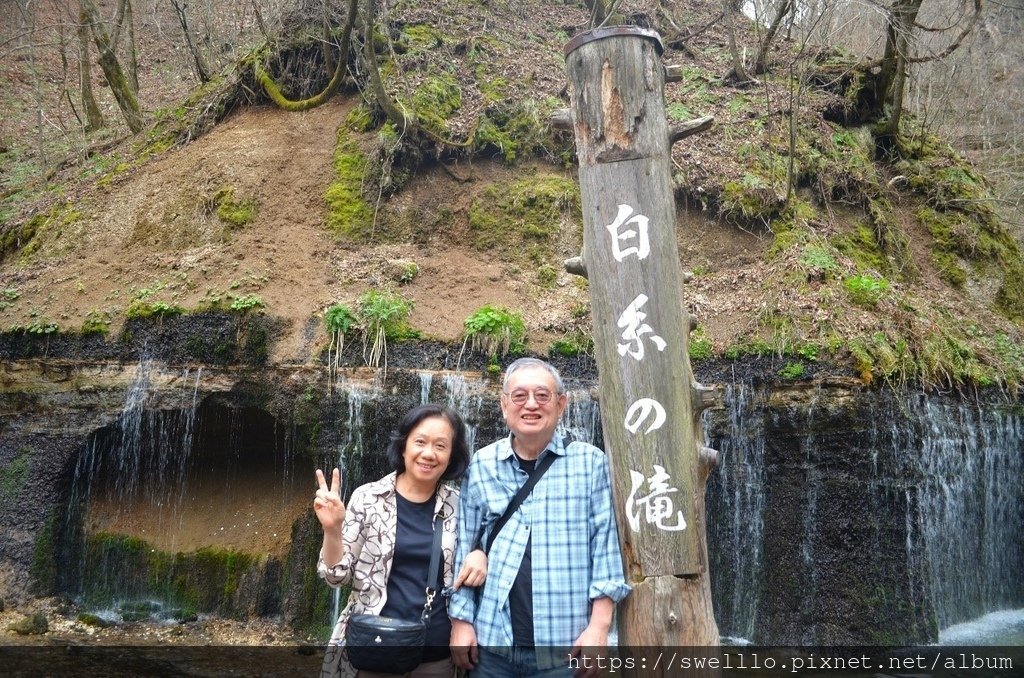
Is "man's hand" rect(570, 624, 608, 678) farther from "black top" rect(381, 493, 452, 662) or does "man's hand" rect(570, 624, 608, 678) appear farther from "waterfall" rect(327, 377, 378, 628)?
"waterfall" rect(327, 377, 378, 628)

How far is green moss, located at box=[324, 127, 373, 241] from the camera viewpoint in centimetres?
998

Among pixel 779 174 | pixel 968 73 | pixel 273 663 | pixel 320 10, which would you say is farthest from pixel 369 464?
pixel 968 73

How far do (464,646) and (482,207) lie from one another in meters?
8.06

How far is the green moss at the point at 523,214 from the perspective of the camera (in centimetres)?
990

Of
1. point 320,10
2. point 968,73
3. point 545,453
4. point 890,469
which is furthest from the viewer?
point 968,73

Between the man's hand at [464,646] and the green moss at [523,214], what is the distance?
286 inches

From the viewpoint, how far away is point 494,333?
7957 mm

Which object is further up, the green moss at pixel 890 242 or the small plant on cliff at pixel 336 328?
the green moss at pixel 890 242

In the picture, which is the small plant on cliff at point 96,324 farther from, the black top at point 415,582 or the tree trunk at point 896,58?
the tree trunk at point 896,58

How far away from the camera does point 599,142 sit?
3.62 meters

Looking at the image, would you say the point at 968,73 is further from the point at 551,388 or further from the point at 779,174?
the point at 551,388

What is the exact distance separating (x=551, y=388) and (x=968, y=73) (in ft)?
59.4

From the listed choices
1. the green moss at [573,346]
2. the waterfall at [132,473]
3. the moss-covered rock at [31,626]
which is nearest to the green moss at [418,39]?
the green moss at [573,346]

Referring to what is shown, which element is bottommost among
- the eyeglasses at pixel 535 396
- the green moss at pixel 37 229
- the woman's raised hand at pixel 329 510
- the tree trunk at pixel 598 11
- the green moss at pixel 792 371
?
the woman's raised hand at pixel 329 510
